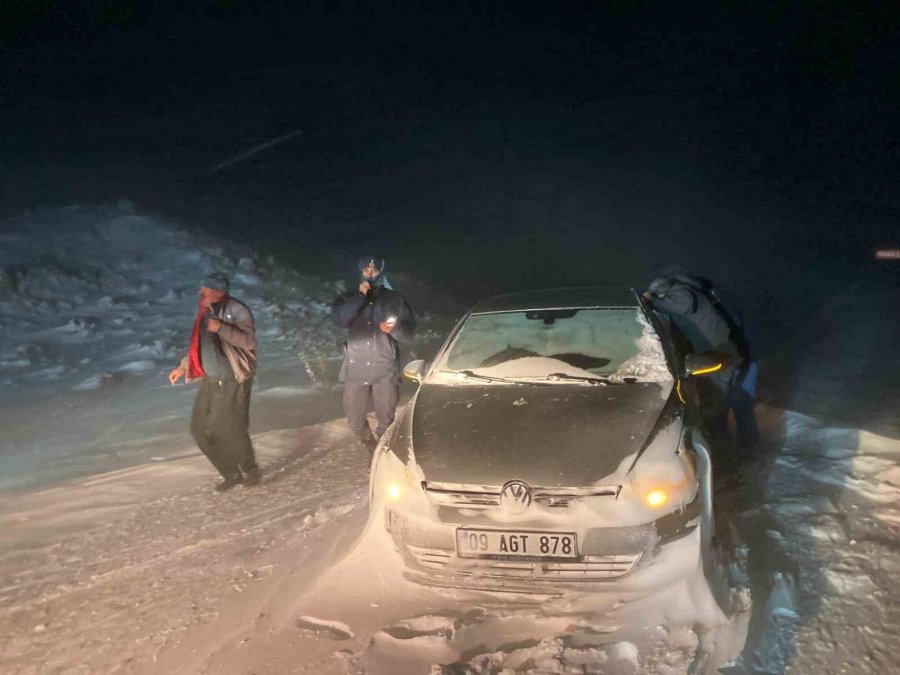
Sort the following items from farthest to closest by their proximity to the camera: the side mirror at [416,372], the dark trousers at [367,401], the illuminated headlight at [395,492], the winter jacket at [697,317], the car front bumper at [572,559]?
1. the dark trousers at [367,401]
2. the winter jacket at [697,317]
3. the side mirror at [416,372]
4. the illuminated headlight at [395,492]
5. the car front bumper at [572,559]

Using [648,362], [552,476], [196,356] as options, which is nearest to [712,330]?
[648,362]

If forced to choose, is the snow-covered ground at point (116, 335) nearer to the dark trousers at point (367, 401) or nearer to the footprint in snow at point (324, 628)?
the dark trousers at point (367, 401)

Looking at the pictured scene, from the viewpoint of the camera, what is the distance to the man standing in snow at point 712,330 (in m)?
4.67

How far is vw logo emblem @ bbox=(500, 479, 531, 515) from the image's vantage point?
9.29 feet

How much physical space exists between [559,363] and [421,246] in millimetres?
20623

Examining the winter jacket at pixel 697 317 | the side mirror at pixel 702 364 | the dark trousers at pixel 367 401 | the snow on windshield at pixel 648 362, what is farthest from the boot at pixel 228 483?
the winter jacket at pixel 697 317

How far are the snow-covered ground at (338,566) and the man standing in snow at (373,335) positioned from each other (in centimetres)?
66

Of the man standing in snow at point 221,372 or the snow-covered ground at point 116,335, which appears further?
the snow-covered ground at point 116,335

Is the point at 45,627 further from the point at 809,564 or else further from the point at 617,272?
the point at 617,272

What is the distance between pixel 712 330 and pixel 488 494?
103 inches

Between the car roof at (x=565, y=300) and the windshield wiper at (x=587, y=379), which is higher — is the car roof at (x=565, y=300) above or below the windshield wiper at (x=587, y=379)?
above

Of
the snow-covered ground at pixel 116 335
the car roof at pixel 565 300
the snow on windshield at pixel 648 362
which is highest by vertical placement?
the car roof at pixel 565 300

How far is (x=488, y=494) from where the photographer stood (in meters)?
2.90

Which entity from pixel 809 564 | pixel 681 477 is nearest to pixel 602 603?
pixel 681 477
